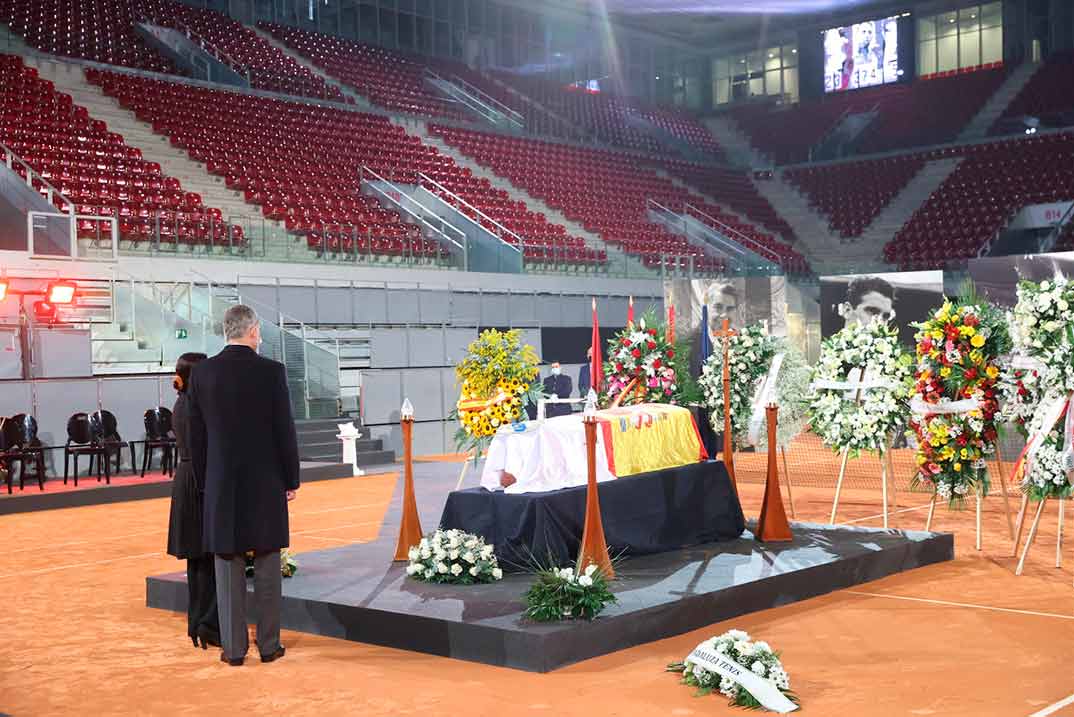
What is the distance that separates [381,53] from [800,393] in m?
23.4

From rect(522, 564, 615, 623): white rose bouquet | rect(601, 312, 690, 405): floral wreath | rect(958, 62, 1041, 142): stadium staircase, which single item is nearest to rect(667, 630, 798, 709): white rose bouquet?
rect(522, 564, 615, 623): white rose bouquet

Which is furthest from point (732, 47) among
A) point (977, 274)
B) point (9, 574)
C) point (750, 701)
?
point (750, 701)

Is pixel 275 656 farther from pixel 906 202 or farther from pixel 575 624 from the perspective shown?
pixel 906 202

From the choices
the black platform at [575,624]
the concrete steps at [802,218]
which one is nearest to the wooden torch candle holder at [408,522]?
the black platform at [575,624]

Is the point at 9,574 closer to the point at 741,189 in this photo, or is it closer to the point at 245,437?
the point at 245,437

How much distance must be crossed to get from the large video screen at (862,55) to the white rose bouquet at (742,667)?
35.0 metres

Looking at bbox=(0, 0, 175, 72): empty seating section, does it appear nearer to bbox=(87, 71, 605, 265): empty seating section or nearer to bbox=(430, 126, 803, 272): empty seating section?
bbox=(87, 71, 605, 265): empty seating section

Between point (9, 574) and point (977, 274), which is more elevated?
point (977, 274)

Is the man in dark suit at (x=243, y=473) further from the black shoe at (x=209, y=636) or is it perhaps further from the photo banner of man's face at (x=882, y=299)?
the photo banner of man's face at (x=882, y=299)

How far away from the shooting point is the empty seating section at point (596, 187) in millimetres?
28641

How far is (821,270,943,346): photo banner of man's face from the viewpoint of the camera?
17984 mm

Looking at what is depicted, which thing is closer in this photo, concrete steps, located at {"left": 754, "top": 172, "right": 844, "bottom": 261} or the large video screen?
concrete steps, located at {"left": 754, "top": 172, "right": 844, "bottom": 261}

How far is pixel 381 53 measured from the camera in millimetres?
33344

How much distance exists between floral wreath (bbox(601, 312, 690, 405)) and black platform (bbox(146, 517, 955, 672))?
66.3 inches
